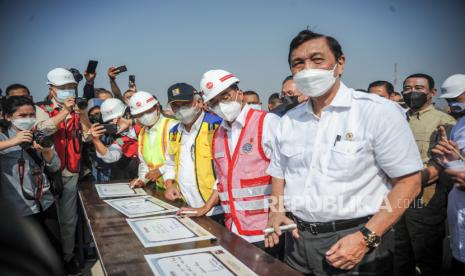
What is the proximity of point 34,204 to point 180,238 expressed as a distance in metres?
2.09

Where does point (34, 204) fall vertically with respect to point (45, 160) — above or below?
below

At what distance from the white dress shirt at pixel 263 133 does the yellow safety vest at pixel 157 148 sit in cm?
122

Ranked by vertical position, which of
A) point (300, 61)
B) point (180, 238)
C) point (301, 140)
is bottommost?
point (180, 238)

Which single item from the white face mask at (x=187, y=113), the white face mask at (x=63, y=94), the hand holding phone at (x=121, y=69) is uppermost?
the hand holding phone at (x=121, y=69)

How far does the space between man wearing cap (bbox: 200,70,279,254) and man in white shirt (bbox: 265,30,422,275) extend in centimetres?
45

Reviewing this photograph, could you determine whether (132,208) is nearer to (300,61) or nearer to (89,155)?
(300,61)

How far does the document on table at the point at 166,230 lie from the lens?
5.80 feet

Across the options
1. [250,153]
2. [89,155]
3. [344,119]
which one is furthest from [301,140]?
[89,155]

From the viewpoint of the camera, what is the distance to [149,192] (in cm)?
326

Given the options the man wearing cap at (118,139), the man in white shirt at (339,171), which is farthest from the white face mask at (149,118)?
the man in white shirt at (339,171)

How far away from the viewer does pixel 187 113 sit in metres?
2.95

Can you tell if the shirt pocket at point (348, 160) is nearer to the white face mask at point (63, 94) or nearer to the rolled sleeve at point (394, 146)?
the rolled sleeve at point (394, 146)

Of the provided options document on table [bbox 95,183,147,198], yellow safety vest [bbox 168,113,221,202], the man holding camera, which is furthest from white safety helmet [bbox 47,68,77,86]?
yellow safety vest [bbox 168,113,221,202]

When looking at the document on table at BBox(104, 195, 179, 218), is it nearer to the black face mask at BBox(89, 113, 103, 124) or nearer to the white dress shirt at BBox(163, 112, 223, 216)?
the white dress shirt at BBox(163, 112, 223, 216)
